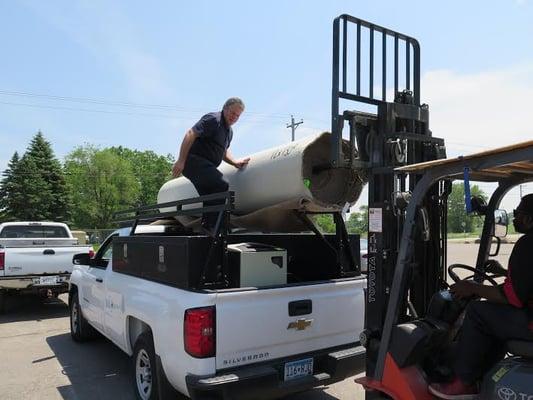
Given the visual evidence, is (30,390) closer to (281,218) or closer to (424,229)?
(281,218)

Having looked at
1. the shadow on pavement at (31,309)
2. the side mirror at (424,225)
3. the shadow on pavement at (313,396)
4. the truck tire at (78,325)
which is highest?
the side mirror at (424,225)

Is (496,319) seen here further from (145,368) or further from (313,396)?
(145,368)

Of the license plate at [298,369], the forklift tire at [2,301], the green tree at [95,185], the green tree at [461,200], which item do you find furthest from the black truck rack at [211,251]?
the green tree at [95,185]

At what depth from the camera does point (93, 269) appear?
21.6ft

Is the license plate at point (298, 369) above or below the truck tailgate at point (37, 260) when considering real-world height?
below

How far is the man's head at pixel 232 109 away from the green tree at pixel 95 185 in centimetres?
5844

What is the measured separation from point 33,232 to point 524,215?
1151 centimetres

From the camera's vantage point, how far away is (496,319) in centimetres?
293

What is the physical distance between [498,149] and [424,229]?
2.27 feet

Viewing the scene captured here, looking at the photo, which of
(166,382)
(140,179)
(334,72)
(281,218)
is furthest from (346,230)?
(140,179)

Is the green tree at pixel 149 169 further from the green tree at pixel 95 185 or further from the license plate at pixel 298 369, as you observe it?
the license plate at pixel 298 369

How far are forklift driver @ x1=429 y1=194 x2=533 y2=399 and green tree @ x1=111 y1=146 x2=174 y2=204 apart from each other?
74.2 m

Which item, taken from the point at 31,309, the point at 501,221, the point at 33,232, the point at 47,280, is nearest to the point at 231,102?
the point at 501,221

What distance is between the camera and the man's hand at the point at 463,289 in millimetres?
3150
